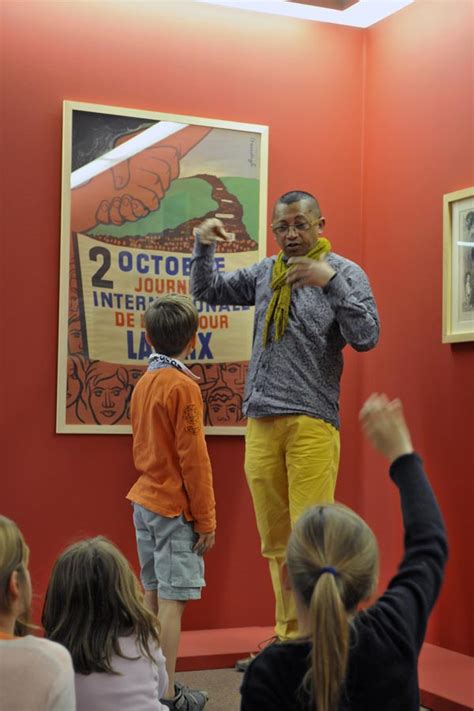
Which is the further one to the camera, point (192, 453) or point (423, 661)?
point (423, 661)

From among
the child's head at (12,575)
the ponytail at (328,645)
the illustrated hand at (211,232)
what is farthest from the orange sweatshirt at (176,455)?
the ponytail at (328,645)

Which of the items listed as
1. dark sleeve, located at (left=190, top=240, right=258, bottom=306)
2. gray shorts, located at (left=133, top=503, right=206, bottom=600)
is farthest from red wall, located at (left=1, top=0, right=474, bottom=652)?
gray shorts, located at (left=133, top=503, right=206, bottom=600)

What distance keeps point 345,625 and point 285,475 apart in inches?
85.2

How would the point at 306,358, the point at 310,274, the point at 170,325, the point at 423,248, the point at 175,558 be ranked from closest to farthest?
the point at 175,558
the point at 170,325
the point at 310,274
the point at 306,358
the point at 423,248

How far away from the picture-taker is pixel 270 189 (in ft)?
14.1

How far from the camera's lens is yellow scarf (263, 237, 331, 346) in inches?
146

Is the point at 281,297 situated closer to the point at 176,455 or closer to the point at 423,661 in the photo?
the point at 176,455

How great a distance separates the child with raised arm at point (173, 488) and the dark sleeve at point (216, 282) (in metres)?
0.54

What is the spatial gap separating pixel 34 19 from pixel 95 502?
73.1 inches

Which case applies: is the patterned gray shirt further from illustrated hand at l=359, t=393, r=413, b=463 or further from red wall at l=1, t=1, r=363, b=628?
illustrated hand at l=359, t=393, r=413, b=463

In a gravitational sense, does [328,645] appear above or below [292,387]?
below

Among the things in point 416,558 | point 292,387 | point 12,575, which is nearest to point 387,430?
point 416,558

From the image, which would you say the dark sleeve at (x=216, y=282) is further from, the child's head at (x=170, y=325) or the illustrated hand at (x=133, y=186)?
the child's head at (x=170, y=325)

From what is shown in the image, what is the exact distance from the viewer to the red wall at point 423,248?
3.78 meters
